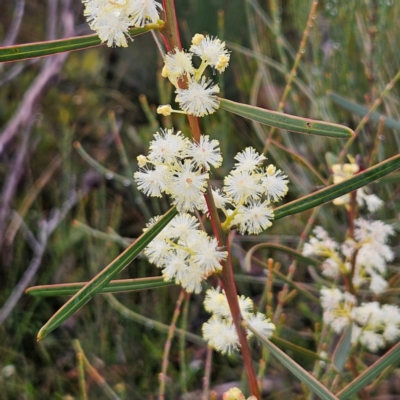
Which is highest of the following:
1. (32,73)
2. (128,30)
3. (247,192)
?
(32,73)

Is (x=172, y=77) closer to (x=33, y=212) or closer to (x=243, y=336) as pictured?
(x=243, y=336)

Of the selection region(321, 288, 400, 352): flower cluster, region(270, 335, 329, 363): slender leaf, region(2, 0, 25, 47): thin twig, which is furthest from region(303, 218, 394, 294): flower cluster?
region(2, 0, 25, 47): thin twig

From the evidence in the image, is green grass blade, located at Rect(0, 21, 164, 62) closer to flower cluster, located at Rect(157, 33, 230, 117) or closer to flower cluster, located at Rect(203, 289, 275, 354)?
flower cluster, located at Rect(157, 33, 230, 117)

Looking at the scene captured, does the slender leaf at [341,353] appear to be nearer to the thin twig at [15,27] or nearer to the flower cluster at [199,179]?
the flower cluster at [199,179]

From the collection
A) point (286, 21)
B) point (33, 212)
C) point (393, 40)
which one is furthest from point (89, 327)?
point (286, 21)

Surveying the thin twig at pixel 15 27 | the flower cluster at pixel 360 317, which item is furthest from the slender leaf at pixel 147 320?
the thin twig at pixel 15 27

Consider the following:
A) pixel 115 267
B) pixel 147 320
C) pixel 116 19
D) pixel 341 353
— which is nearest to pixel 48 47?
pixel 116 19
